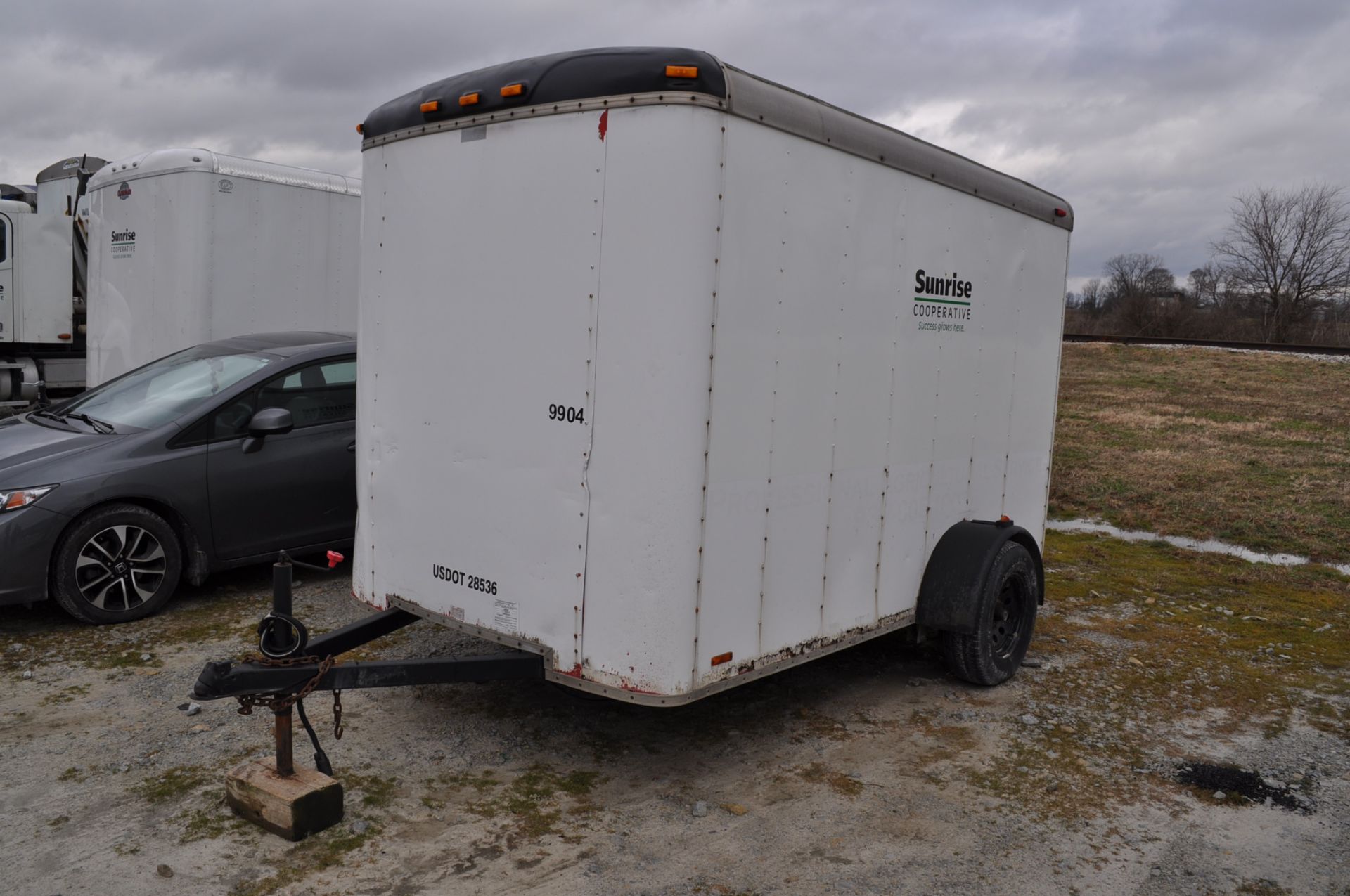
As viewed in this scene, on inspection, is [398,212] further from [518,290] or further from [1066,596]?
[1066,596]

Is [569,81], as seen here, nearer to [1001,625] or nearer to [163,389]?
[1001,625]

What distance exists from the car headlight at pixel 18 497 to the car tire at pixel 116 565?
252 mm

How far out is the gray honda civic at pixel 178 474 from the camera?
5844 millimetres

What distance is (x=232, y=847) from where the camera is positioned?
12.3 feet

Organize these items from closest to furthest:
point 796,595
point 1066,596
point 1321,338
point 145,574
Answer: point 796,595
point 145,574
point 1066,596
point 1321,338

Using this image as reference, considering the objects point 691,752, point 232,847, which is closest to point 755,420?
point 691,752

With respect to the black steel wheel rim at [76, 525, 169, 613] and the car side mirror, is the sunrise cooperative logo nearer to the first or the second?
the car side mirror

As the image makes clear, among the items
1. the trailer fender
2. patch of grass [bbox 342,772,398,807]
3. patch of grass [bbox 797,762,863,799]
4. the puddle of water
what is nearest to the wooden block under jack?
patch of grass [bbox 342,772,398,807]

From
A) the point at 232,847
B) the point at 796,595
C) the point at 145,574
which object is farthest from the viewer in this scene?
the point at 145,574

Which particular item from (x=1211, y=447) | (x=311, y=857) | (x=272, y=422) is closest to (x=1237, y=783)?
(x=311, y=857)

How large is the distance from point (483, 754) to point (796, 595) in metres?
1.56

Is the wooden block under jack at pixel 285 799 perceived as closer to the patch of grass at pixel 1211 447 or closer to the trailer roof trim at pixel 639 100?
the trailer roof trim at pixel 639 100

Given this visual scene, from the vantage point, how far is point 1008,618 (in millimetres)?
5934

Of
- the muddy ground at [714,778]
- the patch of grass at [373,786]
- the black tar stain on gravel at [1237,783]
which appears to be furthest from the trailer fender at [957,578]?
the patch of grass at [373,786]
